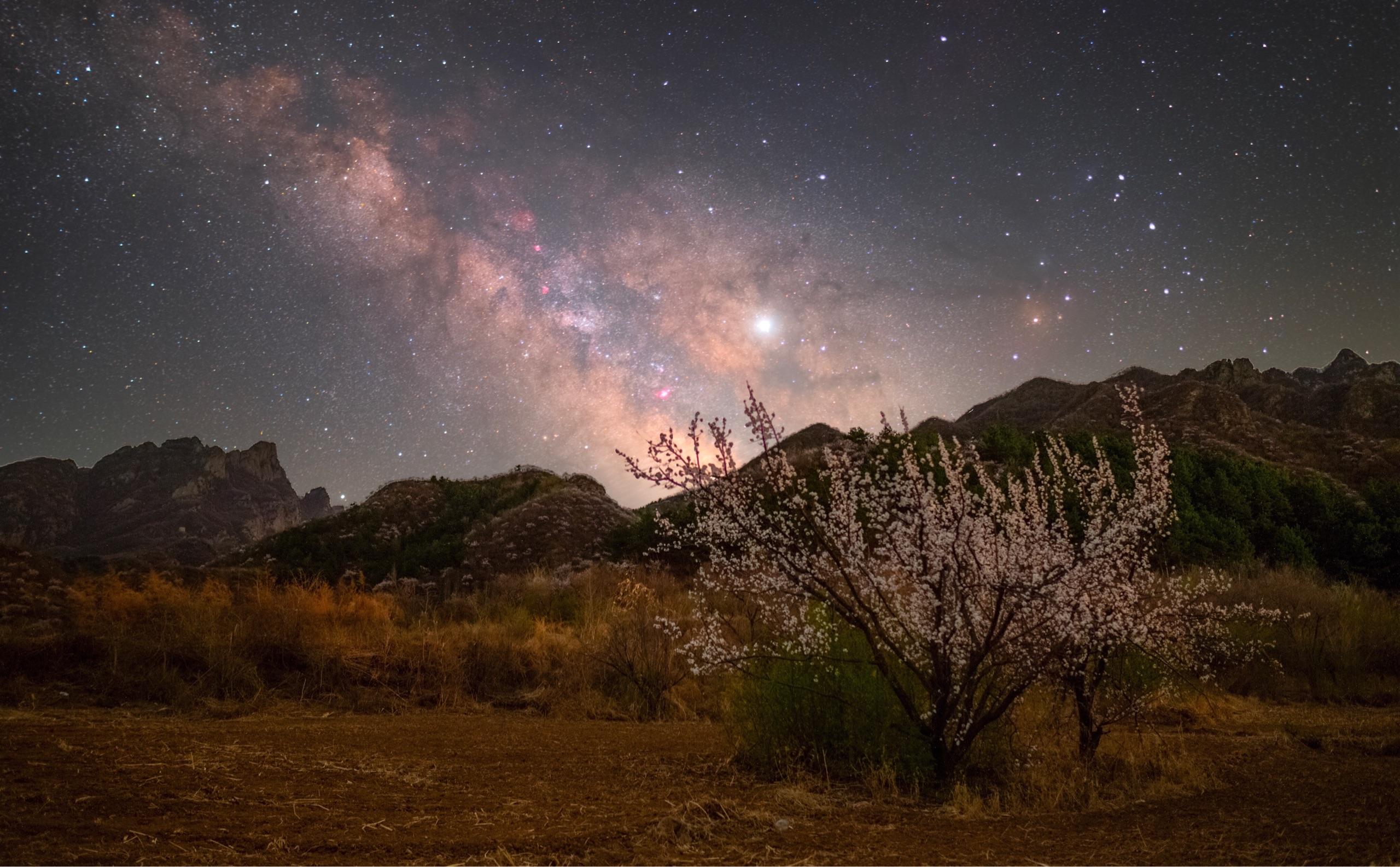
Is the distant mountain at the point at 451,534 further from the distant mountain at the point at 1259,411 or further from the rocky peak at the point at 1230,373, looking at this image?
the rocky peak at the point at 1230,373

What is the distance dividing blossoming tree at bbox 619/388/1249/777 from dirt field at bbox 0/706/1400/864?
109 cm

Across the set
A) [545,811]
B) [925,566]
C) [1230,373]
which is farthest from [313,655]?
[1230,373]

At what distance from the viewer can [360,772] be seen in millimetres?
6152

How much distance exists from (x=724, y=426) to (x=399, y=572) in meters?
27.2

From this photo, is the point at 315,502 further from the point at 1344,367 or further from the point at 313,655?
the point at 1344,367

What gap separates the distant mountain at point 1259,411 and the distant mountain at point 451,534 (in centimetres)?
1988

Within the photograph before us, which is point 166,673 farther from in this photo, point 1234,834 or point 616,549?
point 616,549

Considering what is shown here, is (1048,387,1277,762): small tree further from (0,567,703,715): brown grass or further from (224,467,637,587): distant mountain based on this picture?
(224,467,637,587): distant mountain

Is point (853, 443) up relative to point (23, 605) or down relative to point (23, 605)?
up

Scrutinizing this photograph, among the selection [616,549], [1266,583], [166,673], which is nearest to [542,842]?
[166,673]

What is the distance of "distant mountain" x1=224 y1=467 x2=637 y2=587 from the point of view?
96.5 feet

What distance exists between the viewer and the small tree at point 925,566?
223 inches

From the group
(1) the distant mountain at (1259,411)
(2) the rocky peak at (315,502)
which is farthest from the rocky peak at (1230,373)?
(2) the rocky peak at (315,502)

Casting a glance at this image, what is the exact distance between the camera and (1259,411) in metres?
55.6
